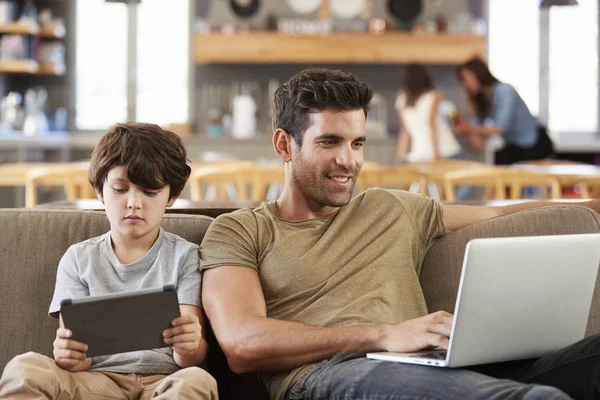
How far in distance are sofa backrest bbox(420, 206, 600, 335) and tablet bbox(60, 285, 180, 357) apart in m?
0.75

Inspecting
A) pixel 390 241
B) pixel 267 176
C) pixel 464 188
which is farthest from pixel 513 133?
pixel 390 241


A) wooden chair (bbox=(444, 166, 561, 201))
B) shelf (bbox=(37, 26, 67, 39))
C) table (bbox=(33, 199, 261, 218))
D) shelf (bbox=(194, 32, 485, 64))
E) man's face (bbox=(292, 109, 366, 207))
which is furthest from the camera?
shelf (bbox=(194, 32, 485, 64))

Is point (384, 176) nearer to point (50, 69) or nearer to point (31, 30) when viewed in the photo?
point (31, 30)

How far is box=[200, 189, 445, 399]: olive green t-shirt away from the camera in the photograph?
6.93 feet

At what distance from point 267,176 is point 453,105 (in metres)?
4.11

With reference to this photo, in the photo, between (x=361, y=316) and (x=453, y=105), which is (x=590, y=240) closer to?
(x=361, y=316)

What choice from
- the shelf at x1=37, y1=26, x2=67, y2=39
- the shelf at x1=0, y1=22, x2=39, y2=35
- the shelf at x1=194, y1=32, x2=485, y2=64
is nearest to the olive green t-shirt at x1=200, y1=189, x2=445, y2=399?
the shelf at x1=0, y1=22, x2=39, y2=35

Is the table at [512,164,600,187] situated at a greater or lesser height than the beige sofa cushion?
greater

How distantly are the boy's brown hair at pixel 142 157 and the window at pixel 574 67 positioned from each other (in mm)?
7351

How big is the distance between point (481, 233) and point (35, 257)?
3.48 feet

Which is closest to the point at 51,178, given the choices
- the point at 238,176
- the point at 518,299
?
the point at 238,176

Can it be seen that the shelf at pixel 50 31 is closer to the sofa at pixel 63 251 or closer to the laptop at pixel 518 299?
the sofa at pixel 63 251

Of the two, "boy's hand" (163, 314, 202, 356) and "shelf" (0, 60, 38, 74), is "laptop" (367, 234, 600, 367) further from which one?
"shelf" (0, 60, 38, 74)

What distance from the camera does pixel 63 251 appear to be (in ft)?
7.52
